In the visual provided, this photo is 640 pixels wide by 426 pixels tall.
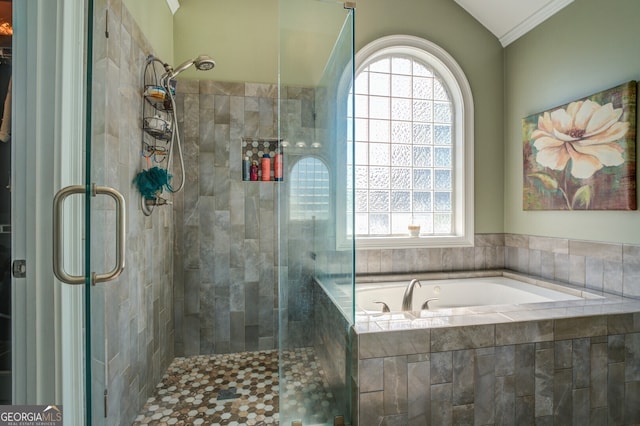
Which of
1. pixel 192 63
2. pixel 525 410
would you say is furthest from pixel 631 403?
pixel 192 63

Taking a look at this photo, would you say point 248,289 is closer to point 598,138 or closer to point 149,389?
point 149,389

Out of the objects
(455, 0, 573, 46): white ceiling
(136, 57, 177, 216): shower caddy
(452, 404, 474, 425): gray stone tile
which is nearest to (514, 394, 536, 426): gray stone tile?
(452, 404, 474, 425): gray stone tile

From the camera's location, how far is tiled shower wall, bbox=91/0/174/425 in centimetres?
140

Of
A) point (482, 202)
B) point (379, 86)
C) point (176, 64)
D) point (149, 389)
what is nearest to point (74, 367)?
point (149, 389)

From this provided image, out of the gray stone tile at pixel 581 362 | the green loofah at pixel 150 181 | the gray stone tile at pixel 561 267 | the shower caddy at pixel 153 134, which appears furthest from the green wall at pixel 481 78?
the green loofah at pixel 150 181

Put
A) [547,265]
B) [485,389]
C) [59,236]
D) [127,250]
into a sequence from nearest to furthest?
[59,236] < [485,389] < [127,250] < [547,265]

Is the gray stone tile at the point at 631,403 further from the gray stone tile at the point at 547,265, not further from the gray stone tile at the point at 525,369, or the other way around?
the gray stone tile at the point at 547,265

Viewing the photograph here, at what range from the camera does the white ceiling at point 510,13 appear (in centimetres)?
243

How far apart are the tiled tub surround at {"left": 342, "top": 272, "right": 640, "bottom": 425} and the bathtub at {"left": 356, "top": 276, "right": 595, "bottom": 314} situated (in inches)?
27.9

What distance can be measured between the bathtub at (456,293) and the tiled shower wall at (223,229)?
870 mm

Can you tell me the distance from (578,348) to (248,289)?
2.22 m

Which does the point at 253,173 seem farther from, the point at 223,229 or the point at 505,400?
the point at 505,400

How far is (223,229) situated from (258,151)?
750 millimetres

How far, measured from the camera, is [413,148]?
2871 millimetres
